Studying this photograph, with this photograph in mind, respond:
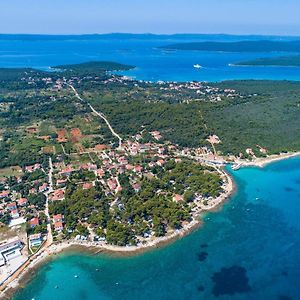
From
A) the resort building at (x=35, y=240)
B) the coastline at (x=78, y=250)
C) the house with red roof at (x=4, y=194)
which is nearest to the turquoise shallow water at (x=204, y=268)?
the coastline at (x=78, y=250)

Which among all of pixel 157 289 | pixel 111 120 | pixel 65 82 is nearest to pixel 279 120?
pixel 111 120

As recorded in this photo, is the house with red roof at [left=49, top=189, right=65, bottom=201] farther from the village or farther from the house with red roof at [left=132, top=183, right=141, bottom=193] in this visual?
the house with red roof at [left=132, top=183, right=141, bottom=193]

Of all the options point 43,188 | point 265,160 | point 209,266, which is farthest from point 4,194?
point 265,160

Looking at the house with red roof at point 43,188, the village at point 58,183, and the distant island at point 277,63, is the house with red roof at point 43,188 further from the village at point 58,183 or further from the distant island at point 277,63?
the distant island at point 277,63

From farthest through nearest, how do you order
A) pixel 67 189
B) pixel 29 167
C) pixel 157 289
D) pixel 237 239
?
pixel 29 167 → pixel 67 189 → pixel 237 239 → pixel 157 289

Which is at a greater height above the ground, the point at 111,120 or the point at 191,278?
the point at 111,120

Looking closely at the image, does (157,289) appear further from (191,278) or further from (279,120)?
(279,120)

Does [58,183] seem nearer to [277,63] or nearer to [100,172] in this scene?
[100,172]

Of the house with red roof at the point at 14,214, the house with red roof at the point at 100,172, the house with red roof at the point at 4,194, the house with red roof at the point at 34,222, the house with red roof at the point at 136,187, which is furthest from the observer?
the house with red roof at the point at 100,172

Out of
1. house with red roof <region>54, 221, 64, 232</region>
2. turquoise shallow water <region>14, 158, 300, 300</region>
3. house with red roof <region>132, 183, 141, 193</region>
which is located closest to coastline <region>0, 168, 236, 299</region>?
turquoise shallow water <region>14, 158, 300, 300</region>
